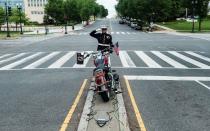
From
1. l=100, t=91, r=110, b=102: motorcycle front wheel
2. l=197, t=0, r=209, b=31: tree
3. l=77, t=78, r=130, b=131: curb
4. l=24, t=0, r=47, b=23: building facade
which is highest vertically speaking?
l=24, t=0, r=47, b=23: building facade

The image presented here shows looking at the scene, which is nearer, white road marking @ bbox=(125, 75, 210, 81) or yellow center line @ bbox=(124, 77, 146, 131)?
yellow center line @ bbox=(124, 77, 146, 131)

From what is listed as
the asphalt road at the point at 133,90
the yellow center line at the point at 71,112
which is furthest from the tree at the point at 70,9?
the yellow center line at the point at 71,112

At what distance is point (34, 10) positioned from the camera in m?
136

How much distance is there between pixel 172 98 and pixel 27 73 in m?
7.51

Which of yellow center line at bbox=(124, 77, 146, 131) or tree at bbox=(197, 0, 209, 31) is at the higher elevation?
tree at bbox=(197, 0, 209, 31)

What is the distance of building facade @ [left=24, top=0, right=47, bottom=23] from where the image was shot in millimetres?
134875

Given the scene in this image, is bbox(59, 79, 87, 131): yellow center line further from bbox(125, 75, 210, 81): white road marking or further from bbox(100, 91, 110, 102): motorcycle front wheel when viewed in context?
bbox(125, 75, 210, 81): white road marking

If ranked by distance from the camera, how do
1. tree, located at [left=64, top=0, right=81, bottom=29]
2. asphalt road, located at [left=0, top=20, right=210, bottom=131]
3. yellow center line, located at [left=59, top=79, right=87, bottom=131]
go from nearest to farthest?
yellow center line, located at [left=59, top=79, right=87, bottom=131], asphalt road, located at [left=0, top=20, right=210, bottom=131], tree, located at [left=64, top=0, right=81, bottom=29]

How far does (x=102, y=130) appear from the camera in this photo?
7574 mm

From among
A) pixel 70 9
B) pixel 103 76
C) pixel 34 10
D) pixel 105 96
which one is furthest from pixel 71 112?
pixel 34 10

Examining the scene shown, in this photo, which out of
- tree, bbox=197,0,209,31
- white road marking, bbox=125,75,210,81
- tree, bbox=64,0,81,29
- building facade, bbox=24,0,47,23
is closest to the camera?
white road marking, bbox=125,75,210,81

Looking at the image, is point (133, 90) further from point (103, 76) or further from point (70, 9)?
point (70, 9)

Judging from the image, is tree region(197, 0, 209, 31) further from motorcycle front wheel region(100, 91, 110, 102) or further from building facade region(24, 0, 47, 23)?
building facade region(24, 0, 47, 23)

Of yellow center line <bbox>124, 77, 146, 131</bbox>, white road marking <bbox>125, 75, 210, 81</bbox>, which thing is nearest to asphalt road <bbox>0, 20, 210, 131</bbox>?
white road marking <bbox>125, 75, 210, 81</bbox>
